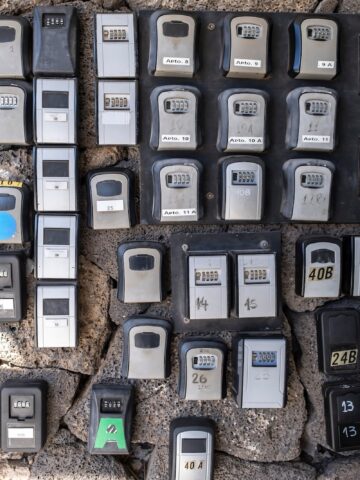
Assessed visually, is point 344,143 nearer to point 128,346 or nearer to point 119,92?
point 119,92

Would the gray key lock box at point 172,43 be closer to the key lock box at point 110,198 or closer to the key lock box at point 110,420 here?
the key lock box at point 110,198

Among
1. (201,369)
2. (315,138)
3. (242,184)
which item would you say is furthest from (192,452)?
(315,138)

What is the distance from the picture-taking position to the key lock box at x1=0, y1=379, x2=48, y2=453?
149 centimetres

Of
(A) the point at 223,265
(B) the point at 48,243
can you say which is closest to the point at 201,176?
(A) the point at 223,265

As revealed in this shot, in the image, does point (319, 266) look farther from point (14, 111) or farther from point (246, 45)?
point (14, 111)

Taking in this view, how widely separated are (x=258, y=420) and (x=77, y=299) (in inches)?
29.0

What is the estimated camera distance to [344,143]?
1522 millimetres

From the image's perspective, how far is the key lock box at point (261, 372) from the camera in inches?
58.3

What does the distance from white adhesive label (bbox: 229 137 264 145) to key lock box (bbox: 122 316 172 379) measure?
2.05 ft

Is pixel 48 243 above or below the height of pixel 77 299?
above

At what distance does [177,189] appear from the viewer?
4.73ft

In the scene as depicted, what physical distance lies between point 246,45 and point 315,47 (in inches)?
8.7

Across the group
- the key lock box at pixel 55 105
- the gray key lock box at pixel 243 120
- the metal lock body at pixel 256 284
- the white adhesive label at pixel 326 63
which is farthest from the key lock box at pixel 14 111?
the white adhesive label at pixel 326 63

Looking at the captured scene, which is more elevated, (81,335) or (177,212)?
(177,212)
